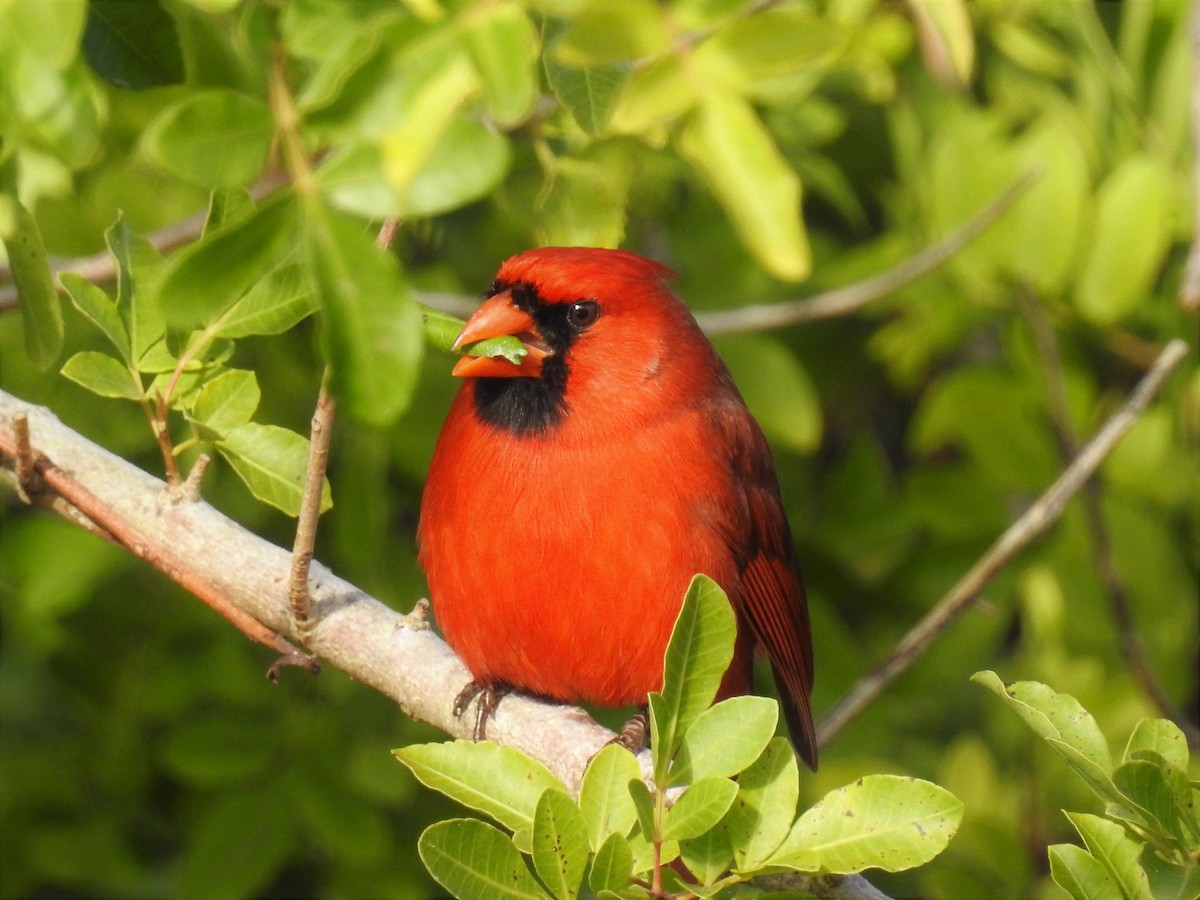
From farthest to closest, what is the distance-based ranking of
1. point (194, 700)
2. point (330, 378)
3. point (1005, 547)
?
1. point (194, 700)
2. point (1005, 547)
3. point (330, 378)

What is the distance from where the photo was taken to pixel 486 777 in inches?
74.9

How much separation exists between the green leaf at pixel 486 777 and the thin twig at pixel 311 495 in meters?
0.40

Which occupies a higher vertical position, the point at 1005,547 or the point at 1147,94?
the point at 1147,94

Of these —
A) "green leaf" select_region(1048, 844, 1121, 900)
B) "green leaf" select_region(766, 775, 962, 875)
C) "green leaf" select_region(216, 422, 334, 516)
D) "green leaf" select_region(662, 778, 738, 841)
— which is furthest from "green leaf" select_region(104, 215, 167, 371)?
"green leaf" select_region(1048, 844, 1121, 900)

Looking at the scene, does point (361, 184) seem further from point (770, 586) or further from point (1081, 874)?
point (770, 586)

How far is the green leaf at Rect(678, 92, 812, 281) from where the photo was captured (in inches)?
66.7

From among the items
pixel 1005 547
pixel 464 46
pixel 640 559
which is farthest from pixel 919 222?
pixel 464 46

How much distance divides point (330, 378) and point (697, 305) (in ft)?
8.83

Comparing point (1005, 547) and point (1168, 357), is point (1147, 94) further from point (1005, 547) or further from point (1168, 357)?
point (1005, 547)

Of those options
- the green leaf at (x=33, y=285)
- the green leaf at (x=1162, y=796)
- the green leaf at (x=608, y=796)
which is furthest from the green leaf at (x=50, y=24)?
the green leaf at (x=1162, y=796)

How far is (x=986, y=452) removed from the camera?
13.0ft

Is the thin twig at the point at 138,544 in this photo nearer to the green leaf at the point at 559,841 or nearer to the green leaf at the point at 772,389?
the green leaf at the point at 559,841

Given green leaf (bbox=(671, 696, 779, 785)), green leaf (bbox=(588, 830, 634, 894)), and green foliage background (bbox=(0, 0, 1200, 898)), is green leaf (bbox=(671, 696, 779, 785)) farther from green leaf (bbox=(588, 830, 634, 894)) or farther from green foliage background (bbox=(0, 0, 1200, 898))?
green foliage background (bbox=(0, 0, 1200, 898))

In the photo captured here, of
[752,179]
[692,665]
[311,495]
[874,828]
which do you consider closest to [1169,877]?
[874,828]
